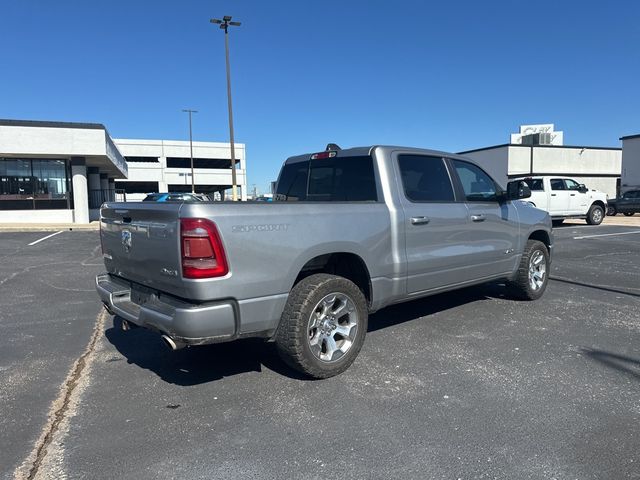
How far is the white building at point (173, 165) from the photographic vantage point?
66625 millimetres

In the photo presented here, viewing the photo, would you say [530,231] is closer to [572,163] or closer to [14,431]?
[14,431]

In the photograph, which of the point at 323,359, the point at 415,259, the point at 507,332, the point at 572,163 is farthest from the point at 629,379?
the point at 572,163

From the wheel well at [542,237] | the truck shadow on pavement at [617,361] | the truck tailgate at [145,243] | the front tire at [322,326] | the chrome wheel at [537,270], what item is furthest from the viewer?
the wheel well at [542,237]

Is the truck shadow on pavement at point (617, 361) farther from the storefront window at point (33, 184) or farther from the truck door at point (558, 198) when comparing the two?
the storefront window at point (33, 184)

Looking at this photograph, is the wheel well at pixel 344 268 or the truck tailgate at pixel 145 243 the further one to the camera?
the wheel well at pixel 344 268

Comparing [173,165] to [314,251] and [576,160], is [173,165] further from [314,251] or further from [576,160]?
[314,251]

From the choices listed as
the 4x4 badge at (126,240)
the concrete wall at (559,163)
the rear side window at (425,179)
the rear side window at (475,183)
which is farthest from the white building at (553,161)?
the 4x4 badge at (126,240)

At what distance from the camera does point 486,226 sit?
5348mm

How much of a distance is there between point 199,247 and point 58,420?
1569mm

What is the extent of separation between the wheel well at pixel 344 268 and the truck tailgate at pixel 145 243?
1060 millimetres

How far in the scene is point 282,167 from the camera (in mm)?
5734

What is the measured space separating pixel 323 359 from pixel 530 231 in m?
3.73

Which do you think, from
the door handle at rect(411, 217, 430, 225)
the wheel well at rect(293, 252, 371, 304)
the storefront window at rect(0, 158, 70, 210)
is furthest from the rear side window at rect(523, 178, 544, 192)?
the storefront window at rect(0, 158, 70, 210)

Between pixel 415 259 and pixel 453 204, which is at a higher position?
pixel 453 204
